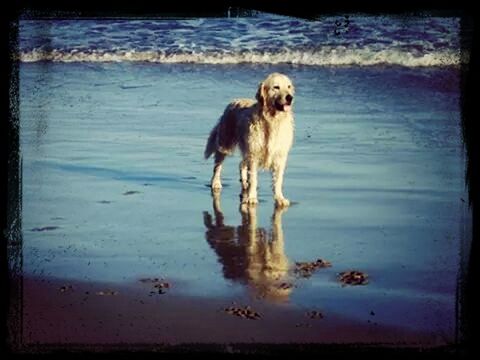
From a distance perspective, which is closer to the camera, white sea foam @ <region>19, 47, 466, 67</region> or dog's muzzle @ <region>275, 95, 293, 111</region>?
dog's muzzle @ <region>275, 95, 293, 111</region>

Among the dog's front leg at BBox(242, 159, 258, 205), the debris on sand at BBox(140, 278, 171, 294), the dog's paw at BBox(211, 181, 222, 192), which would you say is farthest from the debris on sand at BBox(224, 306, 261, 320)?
the dog's paw at BBox(211, 181, 222, 192)

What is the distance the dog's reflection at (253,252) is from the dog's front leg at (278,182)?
0.18m

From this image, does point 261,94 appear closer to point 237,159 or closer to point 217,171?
point 217,171

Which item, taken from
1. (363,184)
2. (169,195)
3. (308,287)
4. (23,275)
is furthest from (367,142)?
(23,275)

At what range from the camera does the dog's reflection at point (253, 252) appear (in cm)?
456

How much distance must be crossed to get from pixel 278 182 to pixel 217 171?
812 millimetres

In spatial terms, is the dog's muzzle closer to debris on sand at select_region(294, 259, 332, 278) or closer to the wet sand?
debris on sand at select_region(294, 259, 332, 278)

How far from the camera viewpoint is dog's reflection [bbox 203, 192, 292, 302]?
456cm

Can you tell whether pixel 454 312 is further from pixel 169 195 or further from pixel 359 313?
pixel 169 195

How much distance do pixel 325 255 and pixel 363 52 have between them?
480 cm

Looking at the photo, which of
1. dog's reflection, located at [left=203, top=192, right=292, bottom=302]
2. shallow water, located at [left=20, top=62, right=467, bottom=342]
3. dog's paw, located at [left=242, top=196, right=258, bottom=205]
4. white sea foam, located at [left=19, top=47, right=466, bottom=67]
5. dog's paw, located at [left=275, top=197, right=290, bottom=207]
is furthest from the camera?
white sea foam, located at [left=19, top=47, right=466, bottom=67]

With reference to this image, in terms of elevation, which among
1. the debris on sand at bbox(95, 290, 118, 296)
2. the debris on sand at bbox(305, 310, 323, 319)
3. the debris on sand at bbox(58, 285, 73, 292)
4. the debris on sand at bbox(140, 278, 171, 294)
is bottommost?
the debris on sand at bbox(58, 285, 73, 292)

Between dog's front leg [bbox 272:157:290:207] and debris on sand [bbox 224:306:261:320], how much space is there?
2.32m

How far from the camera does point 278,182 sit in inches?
266
